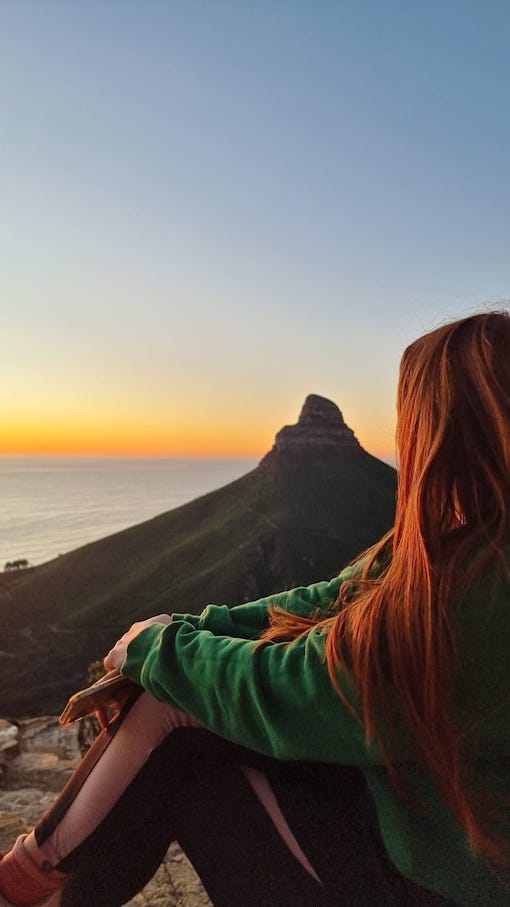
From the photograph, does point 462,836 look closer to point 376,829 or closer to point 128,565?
point 376,829

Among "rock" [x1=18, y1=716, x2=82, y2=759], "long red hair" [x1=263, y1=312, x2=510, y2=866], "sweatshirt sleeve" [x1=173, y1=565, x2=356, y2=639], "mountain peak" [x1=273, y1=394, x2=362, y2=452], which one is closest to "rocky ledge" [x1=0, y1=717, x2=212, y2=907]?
"rock" [x1=18, y1=716, x2=82, y2=759]

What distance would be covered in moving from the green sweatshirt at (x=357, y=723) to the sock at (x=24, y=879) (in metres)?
0.82

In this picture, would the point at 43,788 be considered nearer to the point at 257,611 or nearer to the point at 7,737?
the point at 7,737

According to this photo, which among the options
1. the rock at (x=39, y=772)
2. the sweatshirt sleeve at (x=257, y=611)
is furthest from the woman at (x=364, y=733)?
the rock at (x=39, y=772)

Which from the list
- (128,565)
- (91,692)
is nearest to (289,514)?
(128,565)

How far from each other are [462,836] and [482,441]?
41.9 inches

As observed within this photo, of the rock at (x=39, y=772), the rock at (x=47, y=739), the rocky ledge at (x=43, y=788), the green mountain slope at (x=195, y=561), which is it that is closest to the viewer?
the rocky ledge at (x=43, y=788)

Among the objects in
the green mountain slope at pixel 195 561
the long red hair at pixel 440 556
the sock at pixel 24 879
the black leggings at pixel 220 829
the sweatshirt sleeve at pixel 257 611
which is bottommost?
the green mountain slope at pixel 195 561

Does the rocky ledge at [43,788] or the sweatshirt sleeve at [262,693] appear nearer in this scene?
the sweatshirt sleeve at [262,693]

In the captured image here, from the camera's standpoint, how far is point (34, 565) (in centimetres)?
9131

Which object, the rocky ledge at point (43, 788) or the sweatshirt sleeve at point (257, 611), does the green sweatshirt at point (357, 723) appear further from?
the rocky ledge at point (43, 788)

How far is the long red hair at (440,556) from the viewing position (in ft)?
5.28

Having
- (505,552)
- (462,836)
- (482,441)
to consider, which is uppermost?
(482,441)

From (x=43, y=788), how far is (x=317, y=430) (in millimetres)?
97383
